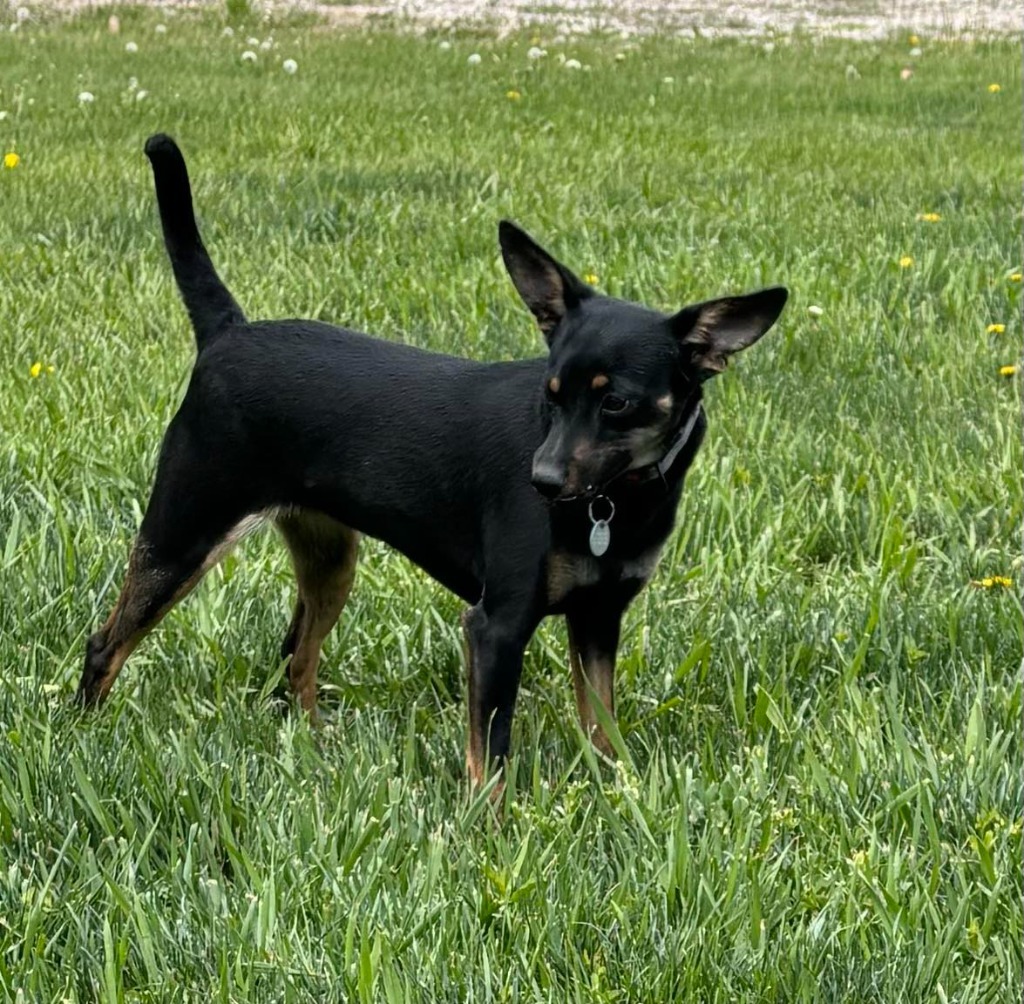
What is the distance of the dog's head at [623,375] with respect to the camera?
294cm

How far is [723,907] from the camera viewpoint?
2.52 metres

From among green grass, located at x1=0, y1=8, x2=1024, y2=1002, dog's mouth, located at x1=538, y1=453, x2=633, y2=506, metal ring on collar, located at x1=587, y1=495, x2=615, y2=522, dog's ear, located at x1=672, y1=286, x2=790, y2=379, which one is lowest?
green grass, located at x1=0, y1=8, x2=1024, y2=1002

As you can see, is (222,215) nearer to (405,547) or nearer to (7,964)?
(405,547)

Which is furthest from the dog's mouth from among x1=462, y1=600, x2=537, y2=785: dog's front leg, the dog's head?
x1=462, y1=600, x2=537, y2=785: dog's front leg

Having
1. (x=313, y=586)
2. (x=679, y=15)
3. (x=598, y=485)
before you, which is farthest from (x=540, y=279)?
(x=679, y=15)

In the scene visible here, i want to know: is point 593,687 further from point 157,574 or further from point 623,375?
point 157,574

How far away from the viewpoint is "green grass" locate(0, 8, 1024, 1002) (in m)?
2.49

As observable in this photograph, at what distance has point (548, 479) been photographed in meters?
2.88

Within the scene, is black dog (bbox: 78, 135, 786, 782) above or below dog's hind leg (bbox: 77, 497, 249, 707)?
above

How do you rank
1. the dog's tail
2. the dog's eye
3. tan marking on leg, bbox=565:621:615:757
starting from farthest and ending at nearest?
the dog's tail
tan marking on leg, bbox=565:621:615:757
the dog's eye

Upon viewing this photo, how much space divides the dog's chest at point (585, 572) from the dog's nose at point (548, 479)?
0.21 meters

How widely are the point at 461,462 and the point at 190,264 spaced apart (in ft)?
2.66

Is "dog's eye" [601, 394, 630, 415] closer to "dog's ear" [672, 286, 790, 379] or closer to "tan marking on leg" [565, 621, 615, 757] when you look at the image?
"dog's ear" [672, 286, 790, 379]

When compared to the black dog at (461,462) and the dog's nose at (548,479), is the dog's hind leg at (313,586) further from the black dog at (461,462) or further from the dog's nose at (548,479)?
the dog's nose at (548,479)
